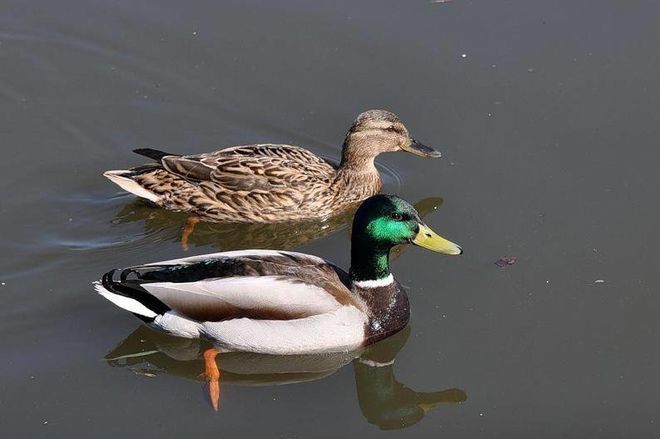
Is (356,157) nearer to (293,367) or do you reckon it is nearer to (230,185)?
(230,185)

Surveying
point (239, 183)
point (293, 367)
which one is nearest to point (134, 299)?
point (293, 367)

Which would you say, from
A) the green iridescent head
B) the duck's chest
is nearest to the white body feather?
the duck's chest

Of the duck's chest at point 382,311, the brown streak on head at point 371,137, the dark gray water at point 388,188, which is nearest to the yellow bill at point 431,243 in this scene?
the duck's chest at point 382,311

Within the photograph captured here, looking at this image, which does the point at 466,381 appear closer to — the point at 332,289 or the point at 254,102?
the point at 332,289

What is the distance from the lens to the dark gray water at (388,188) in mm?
7711

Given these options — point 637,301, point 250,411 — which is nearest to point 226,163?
point 250,411

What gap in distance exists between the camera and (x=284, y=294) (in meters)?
7.99

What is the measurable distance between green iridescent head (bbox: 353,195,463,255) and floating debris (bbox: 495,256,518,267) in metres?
0.77

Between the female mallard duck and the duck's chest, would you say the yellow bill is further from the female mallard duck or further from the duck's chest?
the female mallard duck

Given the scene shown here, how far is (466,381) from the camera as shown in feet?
25.9

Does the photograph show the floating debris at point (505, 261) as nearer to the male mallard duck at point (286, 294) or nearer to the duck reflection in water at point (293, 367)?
the male mallard duck at point (286, 294)

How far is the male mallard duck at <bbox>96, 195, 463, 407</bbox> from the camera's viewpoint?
26.3 feet

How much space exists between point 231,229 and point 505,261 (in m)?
2.29

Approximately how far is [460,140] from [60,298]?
12.1 feet
